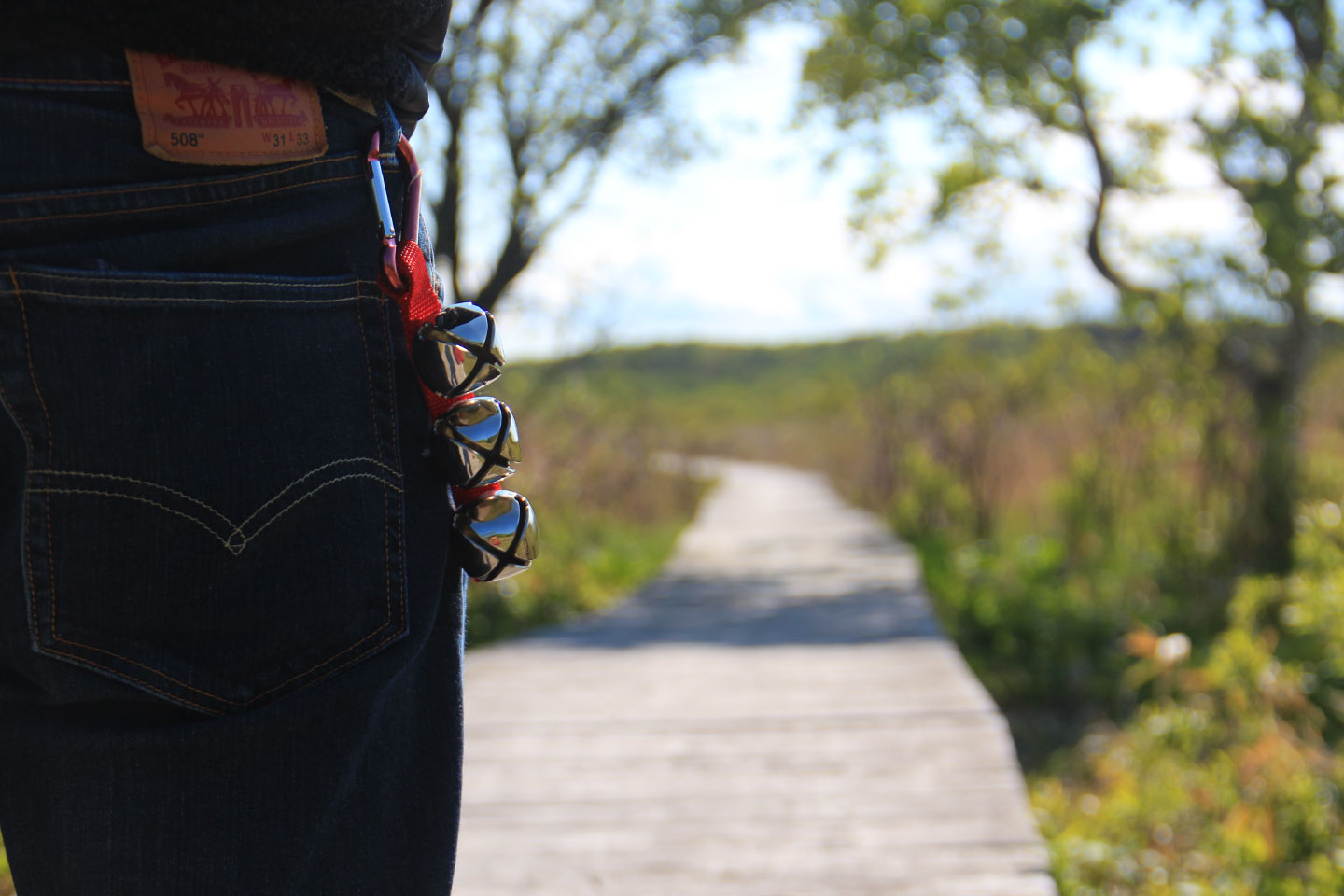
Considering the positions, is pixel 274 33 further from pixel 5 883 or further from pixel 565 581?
pixel 565 581

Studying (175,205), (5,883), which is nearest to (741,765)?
(5,883)

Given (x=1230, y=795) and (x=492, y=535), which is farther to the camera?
(x=1230, y=795)

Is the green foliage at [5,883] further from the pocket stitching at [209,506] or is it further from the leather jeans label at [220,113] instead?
the leather jeans label at [220,113]

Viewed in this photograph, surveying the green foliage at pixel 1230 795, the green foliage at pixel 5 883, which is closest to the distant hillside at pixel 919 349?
the green foliage at pixel 1230 795

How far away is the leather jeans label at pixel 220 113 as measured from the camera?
72 cm

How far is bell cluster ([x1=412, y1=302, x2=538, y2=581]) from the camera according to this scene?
824 mm

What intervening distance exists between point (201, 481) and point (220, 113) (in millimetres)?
247

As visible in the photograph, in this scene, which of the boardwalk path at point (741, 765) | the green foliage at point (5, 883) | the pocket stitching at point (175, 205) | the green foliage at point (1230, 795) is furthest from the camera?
the green foliage at point (1230, 795)

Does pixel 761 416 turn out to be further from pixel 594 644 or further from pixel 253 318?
pixel 253 318

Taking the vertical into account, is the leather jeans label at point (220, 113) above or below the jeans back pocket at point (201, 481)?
above

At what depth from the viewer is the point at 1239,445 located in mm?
7637

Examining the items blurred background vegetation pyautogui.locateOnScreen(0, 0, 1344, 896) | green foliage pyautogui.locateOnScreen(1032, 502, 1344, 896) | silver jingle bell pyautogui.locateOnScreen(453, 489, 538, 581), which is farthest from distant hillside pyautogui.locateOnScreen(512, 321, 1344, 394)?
silver jingle bell pyautogui.locateOnScreen(453, 489, 538, 581)

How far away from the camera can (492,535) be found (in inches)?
34.0

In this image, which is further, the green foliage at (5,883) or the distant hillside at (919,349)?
the distant hillside at (919,349)
